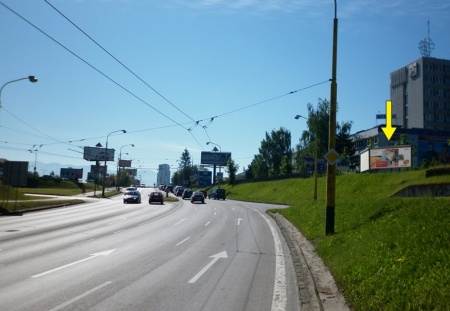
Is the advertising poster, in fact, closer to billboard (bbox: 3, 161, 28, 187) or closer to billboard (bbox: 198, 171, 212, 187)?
billboard (bbox: 3, 161, 28, 187)

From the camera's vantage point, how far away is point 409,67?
102812 millimetres

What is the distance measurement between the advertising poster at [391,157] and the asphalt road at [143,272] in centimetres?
3793

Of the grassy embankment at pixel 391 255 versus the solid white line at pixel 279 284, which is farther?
the solid white line at pixel 279 284

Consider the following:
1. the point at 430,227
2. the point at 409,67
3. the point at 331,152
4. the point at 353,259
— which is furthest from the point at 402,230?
the point at 409,67

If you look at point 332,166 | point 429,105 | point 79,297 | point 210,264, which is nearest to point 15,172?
point 332,166

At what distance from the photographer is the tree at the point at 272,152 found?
384 ft

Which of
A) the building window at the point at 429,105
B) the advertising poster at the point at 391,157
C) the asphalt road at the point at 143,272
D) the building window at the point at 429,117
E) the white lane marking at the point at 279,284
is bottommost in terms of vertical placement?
the asphalt road at the point at 143,272

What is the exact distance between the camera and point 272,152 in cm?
11769

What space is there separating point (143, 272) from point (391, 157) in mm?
47810

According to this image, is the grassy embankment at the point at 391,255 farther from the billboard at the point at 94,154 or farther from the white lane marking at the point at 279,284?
the billboard at the point at 94,154

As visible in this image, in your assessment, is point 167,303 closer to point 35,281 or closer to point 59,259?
point 35,281

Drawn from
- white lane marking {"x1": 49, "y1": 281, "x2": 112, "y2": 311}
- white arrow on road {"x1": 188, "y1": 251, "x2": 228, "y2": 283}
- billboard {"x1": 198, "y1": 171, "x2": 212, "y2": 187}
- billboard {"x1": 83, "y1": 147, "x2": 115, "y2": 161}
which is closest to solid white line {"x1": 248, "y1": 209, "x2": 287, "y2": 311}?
white arrow on road {"x1": 188, "y1": 251, "x2": 228, "y2": 283}

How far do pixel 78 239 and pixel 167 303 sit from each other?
10.8 meters

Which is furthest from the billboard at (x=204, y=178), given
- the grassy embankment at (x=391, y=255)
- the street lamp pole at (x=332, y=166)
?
the street lamp pole at (x=332, y=166)
